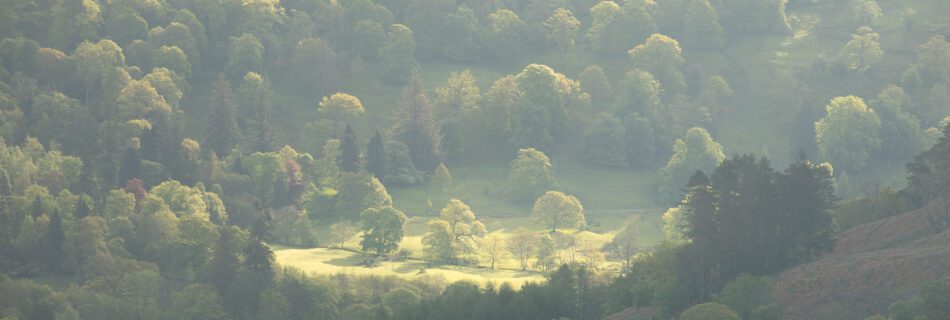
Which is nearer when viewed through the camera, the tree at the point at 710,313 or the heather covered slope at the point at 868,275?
the tree at the point at 710,313

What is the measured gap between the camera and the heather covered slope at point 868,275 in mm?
152000

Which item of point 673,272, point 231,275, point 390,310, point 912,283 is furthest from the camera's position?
point 231,275

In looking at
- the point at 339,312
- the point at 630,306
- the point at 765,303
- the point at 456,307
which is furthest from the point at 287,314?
the point at 765,303

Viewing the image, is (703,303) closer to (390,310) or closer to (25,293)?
(390,310)

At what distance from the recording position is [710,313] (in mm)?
149500

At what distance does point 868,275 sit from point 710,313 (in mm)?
15574

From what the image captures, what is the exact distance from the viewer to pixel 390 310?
18500 cm

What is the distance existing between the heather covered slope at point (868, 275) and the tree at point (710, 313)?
23.4 ft

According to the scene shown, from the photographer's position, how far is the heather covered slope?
499ft

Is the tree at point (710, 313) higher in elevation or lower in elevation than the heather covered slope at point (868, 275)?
lower

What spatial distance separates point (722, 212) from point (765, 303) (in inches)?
631

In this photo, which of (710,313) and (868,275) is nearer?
(710,313)

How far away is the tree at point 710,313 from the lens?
14862 cm

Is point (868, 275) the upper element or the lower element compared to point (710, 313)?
upper
